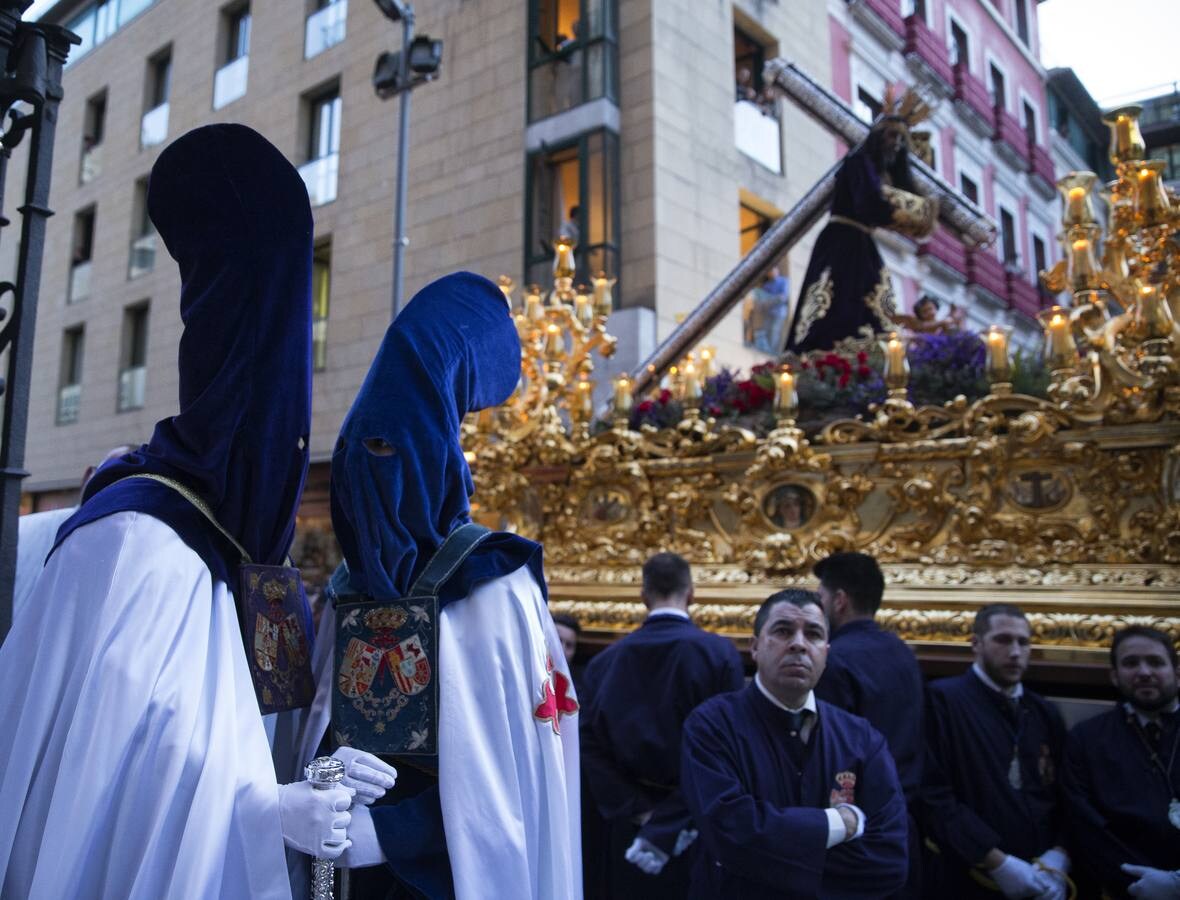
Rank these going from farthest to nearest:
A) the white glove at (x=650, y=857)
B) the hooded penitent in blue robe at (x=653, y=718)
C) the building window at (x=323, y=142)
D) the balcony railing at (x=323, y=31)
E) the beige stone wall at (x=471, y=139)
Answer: the building window at (x=323, y=142) → the balcony railing at (x=323, y=31) → the beige stone wall at (x=471, y=139) → the hooded penitent in blue robe at (x=653, y=718) → the white glove at (x=650, y=857)

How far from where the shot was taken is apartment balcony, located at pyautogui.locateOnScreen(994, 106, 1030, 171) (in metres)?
18.8

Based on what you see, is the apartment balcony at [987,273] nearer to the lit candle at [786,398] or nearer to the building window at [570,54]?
the building window at [570,54]

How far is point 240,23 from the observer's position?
1095 centimetres

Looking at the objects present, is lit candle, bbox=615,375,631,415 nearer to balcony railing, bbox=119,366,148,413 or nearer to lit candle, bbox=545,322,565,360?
lit candle, bbox=545,322,565,360

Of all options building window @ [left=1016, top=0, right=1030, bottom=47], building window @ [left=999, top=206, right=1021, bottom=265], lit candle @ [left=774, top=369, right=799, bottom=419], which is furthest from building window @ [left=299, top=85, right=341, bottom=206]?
building window @ [left=1016, top=0, right=1030, bottom=47]

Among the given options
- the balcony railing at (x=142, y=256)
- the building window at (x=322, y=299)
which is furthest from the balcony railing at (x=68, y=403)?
the building window at (x=322, y=299)

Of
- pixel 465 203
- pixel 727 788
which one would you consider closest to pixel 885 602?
pixel 727 788

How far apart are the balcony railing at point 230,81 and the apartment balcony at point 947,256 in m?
10.7

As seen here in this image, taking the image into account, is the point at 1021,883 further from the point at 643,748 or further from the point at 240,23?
the point at 240,23

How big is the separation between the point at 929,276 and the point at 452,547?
1530 centimetres

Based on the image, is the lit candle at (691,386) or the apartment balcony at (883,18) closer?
the lit candle at (691,386)

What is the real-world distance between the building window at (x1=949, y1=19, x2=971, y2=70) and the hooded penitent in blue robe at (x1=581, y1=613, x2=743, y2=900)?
16.6 m

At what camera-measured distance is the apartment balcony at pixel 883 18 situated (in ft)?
Result: 47.0

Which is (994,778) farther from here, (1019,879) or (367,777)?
(367,777)
